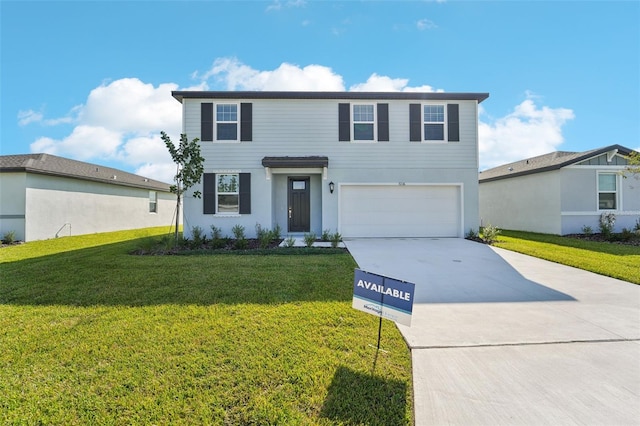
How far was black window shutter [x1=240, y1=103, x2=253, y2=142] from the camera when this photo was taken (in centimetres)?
1091

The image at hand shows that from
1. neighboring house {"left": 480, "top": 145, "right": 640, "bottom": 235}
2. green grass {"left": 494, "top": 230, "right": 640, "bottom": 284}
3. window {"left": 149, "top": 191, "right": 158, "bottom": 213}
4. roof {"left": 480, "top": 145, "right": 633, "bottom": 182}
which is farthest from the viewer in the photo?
window {"left": 149, "top": 191, "right": 158, "bottom": 213}

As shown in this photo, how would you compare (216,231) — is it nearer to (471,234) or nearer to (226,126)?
(226,126)

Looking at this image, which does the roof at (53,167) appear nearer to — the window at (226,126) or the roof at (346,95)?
the roof at (346,95)

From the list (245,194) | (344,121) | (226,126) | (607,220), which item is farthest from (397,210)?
(607,220)

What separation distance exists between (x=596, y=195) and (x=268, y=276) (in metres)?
14.6

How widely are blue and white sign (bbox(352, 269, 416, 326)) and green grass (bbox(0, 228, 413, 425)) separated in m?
0.42

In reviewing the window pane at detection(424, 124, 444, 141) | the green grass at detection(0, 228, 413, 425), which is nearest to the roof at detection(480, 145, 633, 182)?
the window pane at detection(424, 124, 444, 141)

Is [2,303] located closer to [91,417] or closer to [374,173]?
[91,417]

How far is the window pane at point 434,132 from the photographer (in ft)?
36.7

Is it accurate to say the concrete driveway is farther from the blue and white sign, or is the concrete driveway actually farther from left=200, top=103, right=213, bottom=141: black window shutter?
left=200, top=103, right=213, bottom=141: black window shutter

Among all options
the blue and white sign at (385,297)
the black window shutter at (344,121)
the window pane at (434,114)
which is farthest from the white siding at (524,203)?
the blue and white sign at (385,297)

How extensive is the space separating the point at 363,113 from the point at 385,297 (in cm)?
951

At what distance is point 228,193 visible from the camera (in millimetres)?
11008

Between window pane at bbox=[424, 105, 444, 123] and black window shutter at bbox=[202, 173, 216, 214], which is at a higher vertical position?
window pane at bbox=[424, 105, 444, 123]
